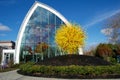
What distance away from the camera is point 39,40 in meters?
41.1

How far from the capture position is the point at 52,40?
136 ft

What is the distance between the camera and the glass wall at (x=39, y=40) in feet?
135

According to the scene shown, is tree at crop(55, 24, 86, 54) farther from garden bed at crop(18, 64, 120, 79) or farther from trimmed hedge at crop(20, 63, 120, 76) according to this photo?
garden bed at crop(18, 64, 120, 79)

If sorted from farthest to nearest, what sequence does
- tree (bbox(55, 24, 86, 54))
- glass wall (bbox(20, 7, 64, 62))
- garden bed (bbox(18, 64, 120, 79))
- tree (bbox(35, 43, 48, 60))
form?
1. glass wall (bbox(20, 7, 64, 62))
2. tree (bbox(35, 43, 48, 60))
3. tree (bbox(55, 24, 86, 54))
4. garden bed (bbox(18, 64, 120, 79))

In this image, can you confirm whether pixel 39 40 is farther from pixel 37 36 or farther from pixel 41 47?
pixel 41 47

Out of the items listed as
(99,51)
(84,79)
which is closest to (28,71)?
(84,79)

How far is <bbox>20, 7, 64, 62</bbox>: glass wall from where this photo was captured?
4112 cm

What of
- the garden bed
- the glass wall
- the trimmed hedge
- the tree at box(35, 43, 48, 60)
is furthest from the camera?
the glass wall

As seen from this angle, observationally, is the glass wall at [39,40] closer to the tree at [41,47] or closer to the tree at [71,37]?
the tree at [41,47]

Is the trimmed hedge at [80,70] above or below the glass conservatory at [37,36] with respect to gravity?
below

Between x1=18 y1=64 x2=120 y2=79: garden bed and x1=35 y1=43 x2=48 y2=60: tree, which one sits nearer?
x1=18 y1=64 x2=120 y2=79: garden bed

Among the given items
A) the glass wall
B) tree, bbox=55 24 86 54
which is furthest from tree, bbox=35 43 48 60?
tree, bbox=55 24 86 54

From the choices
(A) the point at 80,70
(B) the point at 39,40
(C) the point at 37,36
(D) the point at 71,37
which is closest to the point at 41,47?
(B) the point at 39,40

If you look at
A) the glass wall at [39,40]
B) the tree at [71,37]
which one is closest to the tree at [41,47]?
the glass wall at [39,40]
